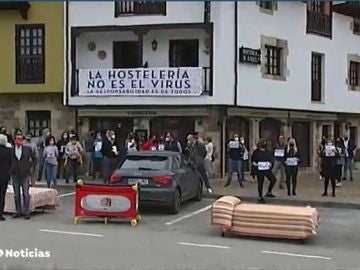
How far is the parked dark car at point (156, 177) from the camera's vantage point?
15.4 m

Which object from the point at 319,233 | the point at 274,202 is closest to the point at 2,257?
the point at 319,233

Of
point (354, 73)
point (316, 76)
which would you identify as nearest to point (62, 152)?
point (316, 76)

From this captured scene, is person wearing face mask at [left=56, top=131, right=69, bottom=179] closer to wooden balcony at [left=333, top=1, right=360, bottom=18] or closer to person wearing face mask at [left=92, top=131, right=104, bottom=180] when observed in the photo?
person wearing face mask at [left=92, top=131, right=104, bottom=180]

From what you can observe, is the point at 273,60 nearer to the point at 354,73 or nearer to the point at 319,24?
the point at 319,24

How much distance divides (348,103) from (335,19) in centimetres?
383

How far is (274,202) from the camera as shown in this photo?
18.2 meters

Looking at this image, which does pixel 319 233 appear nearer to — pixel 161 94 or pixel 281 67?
pixel 161 94

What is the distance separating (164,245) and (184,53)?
1474 cm

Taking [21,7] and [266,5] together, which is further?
[21,7]

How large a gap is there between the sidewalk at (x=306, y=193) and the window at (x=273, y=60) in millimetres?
4484

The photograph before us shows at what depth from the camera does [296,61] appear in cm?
2739

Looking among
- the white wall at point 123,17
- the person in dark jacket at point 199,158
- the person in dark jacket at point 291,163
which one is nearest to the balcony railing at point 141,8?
the white wall at point 123,17

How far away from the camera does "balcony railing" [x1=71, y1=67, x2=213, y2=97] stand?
78.2 ft

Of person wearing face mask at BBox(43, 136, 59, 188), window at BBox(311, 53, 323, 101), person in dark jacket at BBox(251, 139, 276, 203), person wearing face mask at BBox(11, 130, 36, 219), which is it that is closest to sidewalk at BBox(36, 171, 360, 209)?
person in dark jacket at BBox(251, 139, 276, 203)
